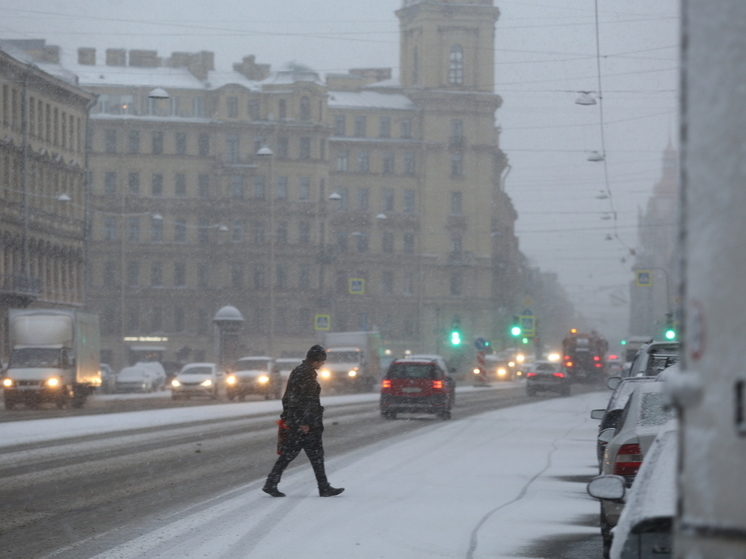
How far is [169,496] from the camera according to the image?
13.7 meters

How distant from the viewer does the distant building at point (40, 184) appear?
64.4 meters

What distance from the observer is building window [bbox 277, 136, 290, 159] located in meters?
102

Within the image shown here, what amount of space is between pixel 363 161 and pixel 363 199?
3148 mm

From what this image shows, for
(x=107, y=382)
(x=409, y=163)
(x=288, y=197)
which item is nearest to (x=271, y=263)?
(x=288, y=197)

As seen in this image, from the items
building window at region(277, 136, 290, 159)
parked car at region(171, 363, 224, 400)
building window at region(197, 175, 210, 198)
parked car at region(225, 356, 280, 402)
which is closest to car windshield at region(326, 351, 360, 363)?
parked car at region(225, 356, 280, 402)

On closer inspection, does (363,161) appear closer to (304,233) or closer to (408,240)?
(408,240)

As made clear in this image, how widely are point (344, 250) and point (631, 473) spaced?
98311 mm

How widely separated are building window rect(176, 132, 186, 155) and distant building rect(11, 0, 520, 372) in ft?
0.40

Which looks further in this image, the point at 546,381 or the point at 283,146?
the point at 283,146

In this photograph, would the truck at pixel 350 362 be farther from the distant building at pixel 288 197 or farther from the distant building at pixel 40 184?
the distant building at pixel 288 197

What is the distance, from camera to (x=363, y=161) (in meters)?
110

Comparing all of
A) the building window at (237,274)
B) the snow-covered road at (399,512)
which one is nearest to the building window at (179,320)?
the building window at (237,274)

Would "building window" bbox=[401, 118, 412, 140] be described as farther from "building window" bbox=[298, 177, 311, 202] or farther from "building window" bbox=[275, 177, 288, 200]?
"building window" bbox=[275, 177, 288, 200]

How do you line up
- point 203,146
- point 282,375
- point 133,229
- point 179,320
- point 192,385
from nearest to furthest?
point 192,385 < point 282,375 < point 179,320 < point 133,229 < point 203,146
